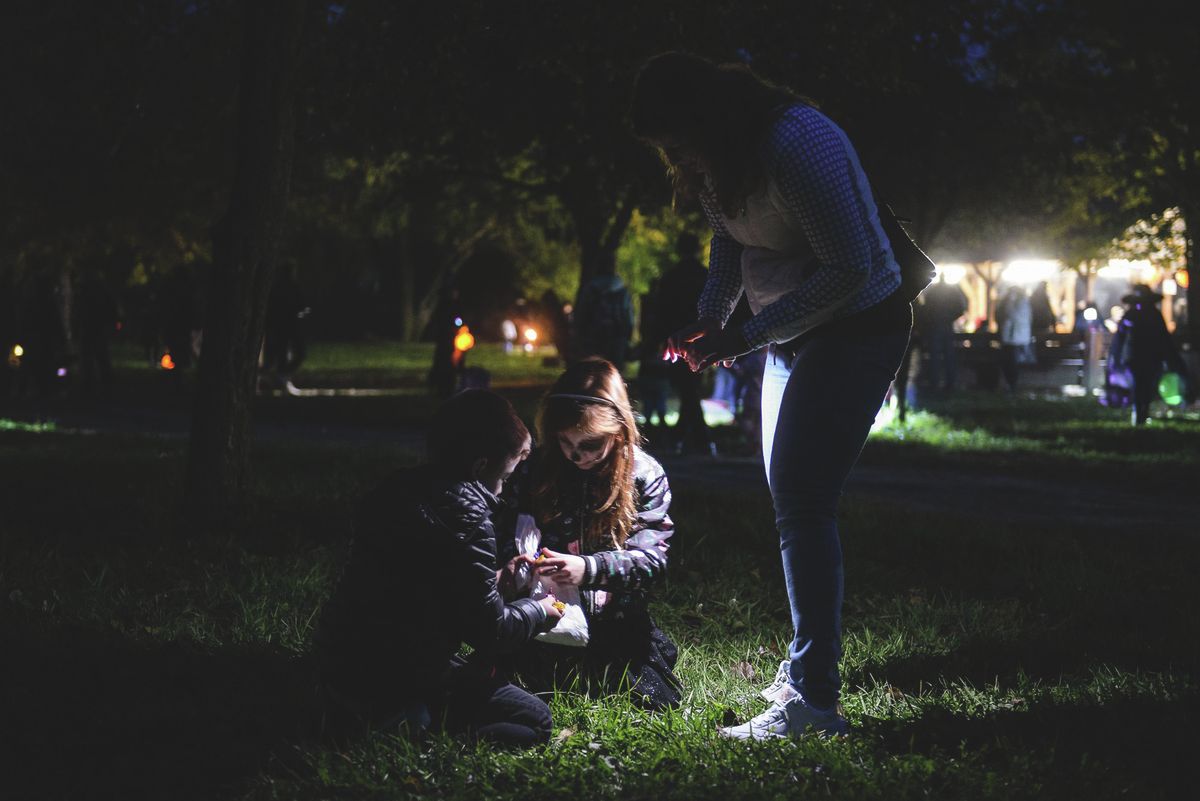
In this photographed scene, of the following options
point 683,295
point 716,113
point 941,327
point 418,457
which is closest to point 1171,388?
point 941,327

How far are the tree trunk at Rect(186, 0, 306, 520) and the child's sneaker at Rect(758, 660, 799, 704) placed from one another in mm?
4283

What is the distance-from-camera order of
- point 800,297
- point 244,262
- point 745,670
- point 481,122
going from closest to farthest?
point 800,297, point 745,670, point 244,262, point 481,122

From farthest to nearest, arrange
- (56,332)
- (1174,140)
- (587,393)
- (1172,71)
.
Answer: (1174,140)
(1172,71)
(56,332)
(587,393)

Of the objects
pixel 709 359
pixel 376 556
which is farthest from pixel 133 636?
pixel 709 359

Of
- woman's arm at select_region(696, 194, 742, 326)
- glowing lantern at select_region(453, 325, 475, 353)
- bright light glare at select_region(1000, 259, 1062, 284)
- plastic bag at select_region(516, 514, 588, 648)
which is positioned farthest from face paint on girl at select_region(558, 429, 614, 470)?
bright light glare at select_region(1000, 259, 1062, 284)

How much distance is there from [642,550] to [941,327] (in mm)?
20626

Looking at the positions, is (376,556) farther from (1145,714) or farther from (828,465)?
(1145,714)

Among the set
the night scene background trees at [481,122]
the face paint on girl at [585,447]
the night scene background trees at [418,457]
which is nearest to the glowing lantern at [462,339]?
the night scene background trees at [418,457]

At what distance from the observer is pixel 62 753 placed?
364 centimetres

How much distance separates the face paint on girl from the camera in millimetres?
3984

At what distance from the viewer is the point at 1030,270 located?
36500 millimetres

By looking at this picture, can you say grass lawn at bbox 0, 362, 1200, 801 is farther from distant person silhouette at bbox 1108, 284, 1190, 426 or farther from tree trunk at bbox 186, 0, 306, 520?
distant person silhouette at bbox 1108, 284, 1190, 426

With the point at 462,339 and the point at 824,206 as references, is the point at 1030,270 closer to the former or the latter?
the point at 462,339

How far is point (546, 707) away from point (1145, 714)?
5.89 ft
